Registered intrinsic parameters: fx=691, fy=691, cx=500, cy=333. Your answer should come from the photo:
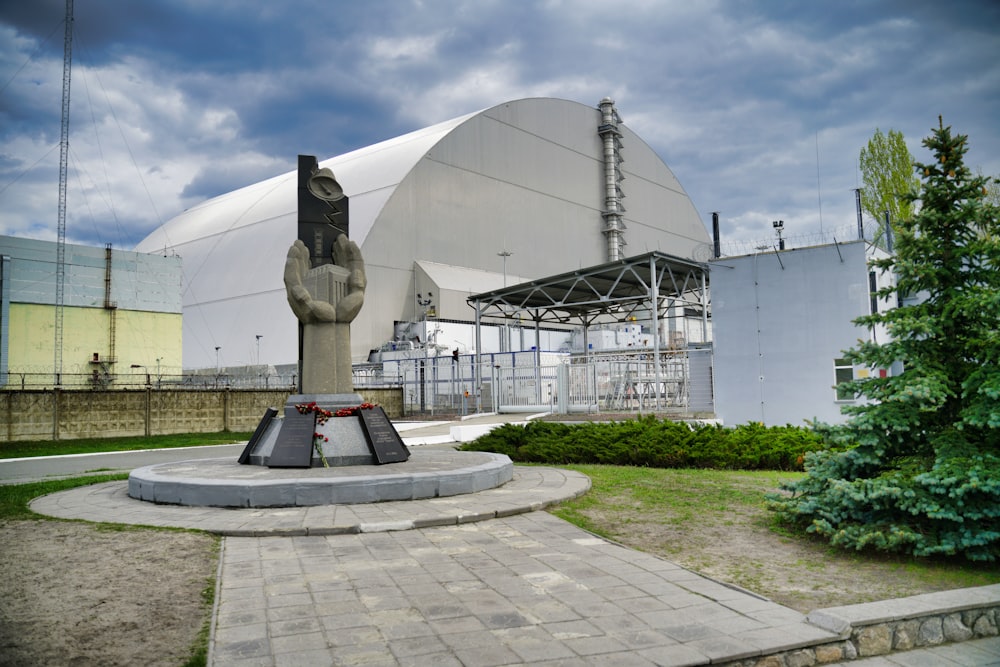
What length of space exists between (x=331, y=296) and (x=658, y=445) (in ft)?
23.0

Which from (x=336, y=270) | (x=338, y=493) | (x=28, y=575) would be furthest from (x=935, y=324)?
(x=336, y=270)

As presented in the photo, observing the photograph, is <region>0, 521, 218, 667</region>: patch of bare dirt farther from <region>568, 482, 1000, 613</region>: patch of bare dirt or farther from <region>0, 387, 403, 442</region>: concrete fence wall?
<region>0, 387, 403, 442</region>: concrete fence wall

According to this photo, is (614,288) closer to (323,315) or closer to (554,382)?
(554,382)

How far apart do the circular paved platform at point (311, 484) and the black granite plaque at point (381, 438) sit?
1.17 feet

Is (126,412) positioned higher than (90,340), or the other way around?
(90,340)

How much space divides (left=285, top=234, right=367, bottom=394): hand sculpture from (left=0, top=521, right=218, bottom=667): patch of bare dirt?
4.85 metres

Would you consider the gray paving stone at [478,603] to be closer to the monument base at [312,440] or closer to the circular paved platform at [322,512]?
the circular paved platform at [322,512]

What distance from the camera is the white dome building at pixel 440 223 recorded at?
40.4 meters

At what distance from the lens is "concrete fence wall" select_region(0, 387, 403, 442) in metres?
23.5

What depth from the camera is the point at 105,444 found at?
77.2ft

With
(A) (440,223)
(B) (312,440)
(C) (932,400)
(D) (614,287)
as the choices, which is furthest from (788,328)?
(A) (440,223)

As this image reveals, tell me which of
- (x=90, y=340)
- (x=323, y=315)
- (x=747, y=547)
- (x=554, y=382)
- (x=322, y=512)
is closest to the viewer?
(x=747, y=547)

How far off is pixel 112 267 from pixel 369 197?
1506cm

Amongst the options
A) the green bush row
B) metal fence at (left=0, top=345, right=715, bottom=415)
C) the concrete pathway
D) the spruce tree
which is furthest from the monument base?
metal fence at (left=0, top=345, right=715, bottom=415)
